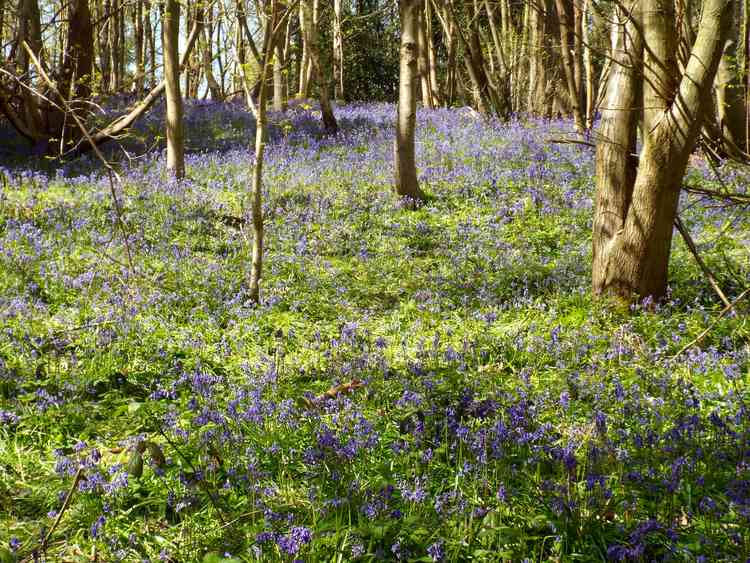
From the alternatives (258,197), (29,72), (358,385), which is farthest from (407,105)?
(29,72)

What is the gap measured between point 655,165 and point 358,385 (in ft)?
11.2

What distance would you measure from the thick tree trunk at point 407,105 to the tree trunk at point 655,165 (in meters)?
3.85

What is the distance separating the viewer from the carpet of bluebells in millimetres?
3166

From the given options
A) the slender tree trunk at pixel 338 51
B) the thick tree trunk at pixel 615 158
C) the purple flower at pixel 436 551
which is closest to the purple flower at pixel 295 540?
the purple flower at pixel 436 551

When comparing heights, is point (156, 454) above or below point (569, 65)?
below

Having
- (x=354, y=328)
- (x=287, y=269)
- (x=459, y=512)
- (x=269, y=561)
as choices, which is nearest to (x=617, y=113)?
(x=354, y=328)

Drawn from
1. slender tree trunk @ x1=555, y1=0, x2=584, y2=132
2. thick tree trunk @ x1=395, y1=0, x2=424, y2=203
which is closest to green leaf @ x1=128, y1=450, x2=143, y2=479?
thick tree trunk @ x1=395, y1=0, x2=424, y2=203

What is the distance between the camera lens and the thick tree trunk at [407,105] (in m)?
9.27

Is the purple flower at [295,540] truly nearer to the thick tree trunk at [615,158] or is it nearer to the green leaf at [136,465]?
the green leaf at [136,465]

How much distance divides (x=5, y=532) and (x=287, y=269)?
4710 mm

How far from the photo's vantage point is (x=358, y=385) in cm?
470

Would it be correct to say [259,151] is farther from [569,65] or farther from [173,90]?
→ [569,65]

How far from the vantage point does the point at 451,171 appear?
11.3m

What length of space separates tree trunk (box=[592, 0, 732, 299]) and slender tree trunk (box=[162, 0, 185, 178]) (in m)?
6.86
